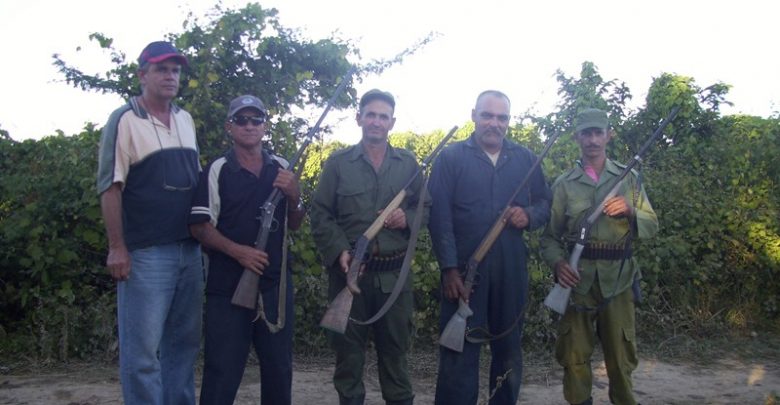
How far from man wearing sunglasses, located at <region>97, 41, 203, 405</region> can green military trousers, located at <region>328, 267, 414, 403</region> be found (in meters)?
0.87

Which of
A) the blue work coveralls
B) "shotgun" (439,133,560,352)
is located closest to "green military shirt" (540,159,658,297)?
the blue work coveralls

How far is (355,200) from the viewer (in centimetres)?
377

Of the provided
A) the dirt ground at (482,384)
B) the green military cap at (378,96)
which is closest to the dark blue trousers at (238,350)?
the green military cap at (378,96)

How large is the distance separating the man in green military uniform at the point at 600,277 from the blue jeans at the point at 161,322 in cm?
228

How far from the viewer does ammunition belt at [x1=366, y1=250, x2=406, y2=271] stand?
3.76 m

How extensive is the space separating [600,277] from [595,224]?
1.14ft

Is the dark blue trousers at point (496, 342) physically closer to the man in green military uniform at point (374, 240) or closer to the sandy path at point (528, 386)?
the man in green military uniform at point (374, 240)

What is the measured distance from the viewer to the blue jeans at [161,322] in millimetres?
3109

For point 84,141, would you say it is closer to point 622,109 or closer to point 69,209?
point 69,209

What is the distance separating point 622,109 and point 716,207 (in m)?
1.92

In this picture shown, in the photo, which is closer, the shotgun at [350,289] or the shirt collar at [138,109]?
the shirt collar at [138,109]

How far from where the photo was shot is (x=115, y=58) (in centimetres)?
553

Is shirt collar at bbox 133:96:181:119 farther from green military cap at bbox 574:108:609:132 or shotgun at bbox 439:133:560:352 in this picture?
green military cap at bbox 574:108:609:132

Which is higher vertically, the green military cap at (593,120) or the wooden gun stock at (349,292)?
the green military cap at (593,120)
